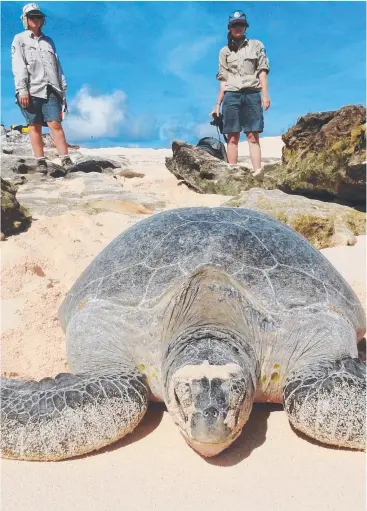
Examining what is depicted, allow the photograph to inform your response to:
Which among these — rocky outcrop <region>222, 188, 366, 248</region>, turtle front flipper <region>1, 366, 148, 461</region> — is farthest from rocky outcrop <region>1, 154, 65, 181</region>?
turtle front flipper <region>1, 366, 148, 461</region>

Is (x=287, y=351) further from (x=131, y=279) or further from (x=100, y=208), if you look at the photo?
(x=100, y=208)

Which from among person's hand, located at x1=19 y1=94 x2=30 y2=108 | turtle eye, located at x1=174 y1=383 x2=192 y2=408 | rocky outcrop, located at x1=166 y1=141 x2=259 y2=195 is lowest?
turtle eye, located at x1=174 y1=383 x2=192 y2=408

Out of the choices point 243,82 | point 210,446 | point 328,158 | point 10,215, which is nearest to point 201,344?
A: point 210,446

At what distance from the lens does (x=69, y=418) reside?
69.4 inches

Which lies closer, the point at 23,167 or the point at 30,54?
the point at 30,54

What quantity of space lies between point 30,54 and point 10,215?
2.94 meters

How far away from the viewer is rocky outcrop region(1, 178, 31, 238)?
4.86 metres

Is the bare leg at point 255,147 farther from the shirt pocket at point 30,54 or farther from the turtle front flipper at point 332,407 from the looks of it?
the turtle front flipper at point 332,407

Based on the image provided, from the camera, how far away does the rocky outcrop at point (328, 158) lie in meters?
6.10

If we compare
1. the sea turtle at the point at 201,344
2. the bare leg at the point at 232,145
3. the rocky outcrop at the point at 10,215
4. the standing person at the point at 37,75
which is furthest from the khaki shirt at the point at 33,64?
the sea turtle at the point at 201,344

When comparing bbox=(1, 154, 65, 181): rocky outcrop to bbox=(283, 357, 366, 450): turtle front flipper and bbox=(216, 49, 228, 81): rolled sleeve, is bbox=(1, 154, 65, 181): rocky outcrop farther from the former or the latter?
bbox=(283, 357, 366, 450): turtle front flipper

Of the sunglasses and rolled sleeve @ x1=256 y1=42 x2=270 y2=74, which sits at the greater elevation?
the sunglasses

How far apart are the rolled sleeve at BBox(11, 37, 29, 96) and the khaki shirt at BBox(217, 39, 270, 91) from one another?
2844 millimetres

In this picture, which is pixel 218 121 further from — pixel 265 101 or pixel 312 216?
pixel 312 216
